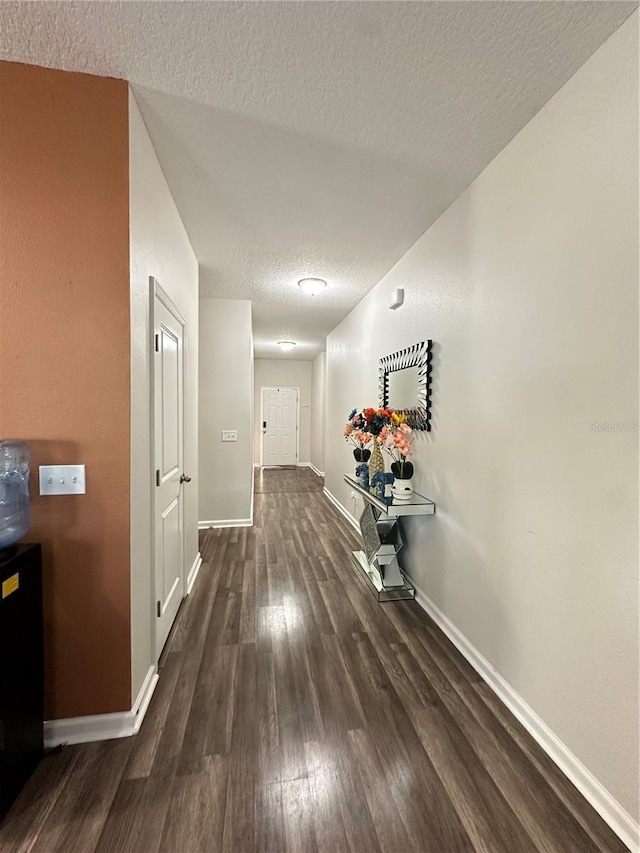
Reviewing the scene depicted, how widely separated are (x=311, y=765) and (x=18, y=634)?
1181 mm

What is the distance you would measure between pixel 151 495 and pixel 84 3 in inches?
71.0

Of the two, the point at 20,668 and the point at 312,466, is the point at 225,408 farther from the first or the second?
the point at 312,466

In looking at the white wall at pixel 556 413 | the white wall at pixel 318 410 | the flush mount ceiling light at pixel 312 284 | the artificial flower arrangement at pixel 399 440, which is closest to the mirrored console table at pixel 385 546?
the artificial flower arrangement at pixel 399 440

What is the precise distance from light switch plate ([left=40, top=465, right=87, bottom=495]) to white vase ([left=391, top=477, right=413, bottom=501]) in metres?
1.89

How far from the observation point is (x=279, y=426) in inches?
337

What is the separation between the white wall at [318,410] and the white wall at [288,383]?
0.64ft

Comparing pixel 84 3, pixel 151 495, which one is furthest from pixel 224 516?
pixel 84 3

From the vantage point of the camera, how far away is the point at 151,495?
1.72 meters

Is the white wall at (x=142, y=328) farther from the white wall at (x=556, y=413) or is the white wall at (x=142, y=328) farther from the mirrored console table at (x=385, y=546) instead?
the white wall at (x=556, y=413)

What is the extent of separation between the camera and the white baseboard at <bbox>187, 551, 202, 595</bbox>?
2.67 metres

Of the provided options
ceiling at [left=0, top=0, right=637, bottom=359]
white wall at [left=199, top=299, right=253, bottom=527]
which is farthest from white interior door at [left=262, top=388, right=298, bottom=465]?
ceiling at [left=0, top=0, right=637, bottom=359]

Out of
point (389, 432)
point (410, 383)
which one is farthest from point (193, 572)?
point (410, 383)

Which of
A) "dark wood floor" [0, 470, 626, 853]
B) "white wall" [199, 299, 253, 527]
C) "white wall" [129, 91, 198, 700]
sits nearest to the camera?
"dark wood floor" [0, 470, 626, 853]

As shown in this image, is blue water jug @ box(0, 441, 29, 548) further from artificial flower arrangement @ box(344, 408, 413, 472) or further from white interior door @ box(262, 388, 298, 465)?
white interior door @ box(262, 388, 298, 465)
